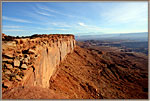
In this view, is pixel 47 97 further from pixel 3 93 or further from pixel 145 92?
pixel 145 92

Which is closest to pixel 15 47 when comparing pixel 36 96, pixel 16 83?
pixel 16 83

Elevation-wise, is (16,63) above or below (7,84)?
above

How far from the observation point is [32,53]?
7023mm

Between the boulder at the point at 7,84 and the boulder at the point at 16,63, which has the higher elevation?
the boulder at the point at 16,63

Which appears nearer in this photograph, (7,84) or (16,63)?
(7,84)

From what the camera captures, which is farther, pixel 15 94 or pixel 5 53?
pixel 5 53

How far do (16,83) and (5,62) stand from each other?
1.59m

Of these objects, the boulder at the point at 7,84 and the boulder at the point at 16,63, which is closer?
the boulder at the point at 7,84

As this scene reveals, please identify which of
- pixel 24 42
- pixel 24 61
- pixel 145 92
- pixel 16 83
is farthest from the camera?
pixel 145 92

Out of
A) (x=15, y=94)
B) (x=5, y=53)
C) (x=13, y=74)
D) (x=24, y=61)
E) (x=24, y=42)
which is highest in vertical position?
(x=24, y=42)

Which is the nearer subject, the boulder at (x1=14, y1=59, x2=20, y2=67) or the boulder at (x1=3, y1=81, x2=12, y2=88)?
the boulder at (x1=3, y1=81, x2=12, y2=88)

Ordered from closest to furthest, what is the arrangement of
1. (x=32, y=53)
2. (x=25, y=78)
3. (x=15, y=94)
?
(x=15, y=94)
(x=25, y=78)
(x=32, y=53)

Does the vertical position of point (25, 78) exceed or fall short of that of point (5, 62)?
it falls short

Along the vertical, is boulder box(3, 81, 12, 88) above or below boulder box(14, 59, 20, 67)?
below
